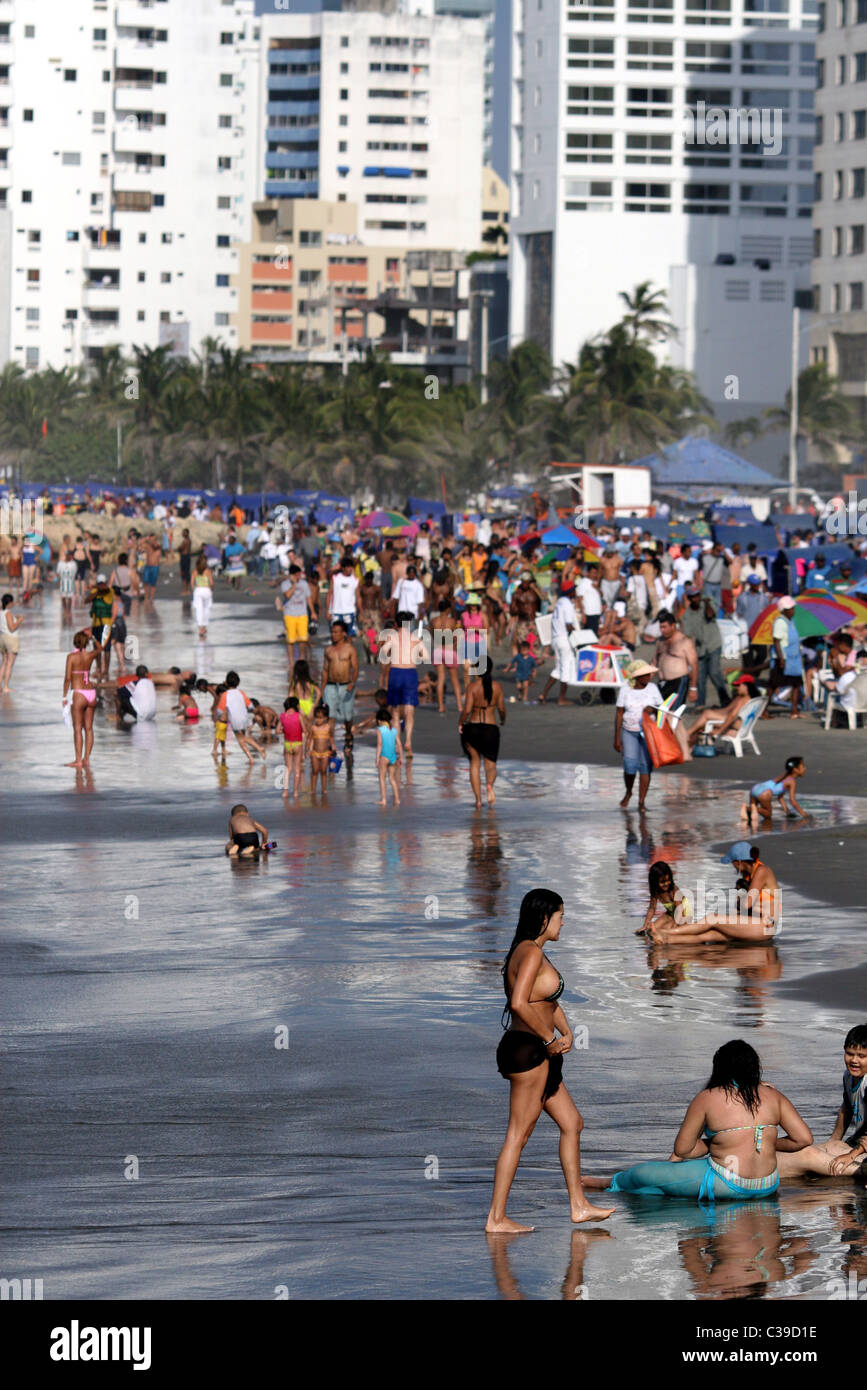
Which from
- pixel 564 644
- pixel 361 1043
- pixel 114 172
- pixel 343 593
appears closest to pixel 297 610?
pixel 343 593

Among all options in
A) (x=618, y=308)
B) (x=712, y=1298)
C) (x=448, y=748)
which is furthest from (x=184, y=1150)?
(x=618, y=308)

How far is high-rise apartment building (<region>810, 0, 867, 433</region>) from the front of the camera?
10562cm

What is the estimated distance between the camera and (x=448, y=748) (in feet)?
87.2

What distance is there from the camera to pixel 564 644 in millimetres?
29922

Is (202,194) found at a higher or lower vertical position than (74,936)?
higher

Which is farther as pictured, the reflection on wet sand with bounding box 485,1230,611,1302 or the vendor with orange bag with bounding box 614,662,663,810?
the vendor with orange bag with bounding box 614,662,663,810

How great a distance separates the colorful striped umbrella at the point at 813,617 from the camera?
27.5 metres

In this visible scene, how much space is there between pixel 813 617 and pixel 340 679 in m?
6.53

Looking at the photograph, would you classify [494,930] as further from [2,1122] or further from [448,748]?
[448,748]

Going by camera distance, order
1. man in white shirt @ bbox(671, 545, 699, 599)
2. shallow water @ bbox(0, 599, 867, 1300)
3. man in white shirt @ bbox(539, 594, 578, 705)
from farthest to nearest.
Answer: man in white shirt @ bbox(671, 545, 699, 599) < man in white shirt @ bbox(539, 594, 578, 705) < shallow water @ bbox(0, 599, 867, 1300)

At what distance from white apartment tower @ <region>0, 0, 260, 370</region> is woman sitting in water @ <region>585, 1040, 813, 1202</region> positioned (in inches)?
5414

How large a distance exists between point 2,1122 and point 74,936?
4.67 meters

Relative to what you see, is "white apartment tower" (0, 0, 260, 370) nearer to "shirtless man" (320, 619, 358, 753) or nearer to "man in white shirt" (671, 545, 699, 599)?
"man in white shirt" (671, 545, 699, 599)

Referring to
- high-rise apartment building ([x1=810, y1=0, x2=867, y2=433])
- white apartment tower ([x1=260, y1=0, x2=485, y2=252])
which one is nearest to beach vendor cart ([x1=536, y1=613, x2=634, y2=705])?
high-rise apartment building ([x1=810, y1=0, x2=867, y2=433])
